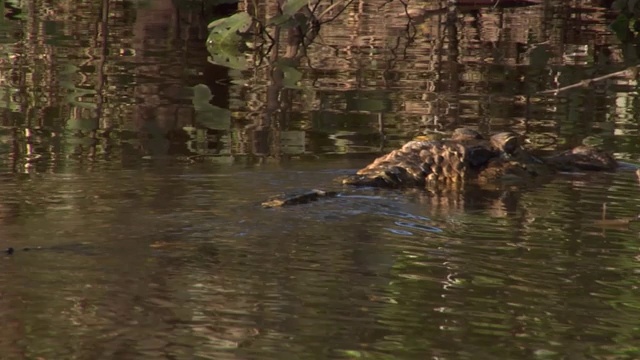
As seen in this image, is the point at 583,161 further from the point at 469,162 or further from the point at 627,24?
the point at 627,24

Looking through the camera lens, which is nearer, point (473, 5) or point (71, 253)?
point (71, 253)

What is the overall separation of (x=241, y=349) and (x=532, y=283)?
1.35 meters

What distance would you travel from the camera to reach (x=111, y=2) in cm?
1648

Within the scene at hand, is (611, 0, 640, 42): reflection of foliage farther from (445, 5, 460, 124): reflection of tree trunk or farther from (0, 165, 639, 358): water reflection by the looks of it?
(0, 165, 639, 358): water reflection

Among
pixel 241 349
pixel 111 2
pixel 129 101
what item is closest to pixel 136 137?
pixel 129 101

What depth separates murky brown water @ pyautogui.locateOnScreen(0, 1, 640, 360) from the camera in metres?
4.09

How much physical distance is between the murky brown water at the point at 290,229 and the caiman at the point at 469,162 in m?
0.18

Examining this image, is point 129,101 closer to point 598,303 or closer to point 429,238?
point 429,238

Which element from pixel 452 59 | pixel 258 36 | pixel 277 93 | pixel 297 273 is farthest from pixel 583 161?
pixel 258 36

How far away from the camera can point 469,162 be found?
23.2 ft

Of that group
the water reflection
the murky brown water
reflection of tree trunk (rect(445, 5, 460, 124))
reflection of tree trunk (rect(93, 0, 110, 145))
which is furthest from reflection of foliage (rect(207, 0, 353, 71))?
the water reflection

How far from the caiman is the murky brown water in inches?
7.1

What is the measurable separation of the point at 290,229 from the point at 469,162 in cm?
185

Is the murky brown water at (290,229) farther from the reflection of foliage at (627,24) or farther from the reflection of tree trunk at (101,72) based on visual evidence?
the reflection of foliage at (627,24)
